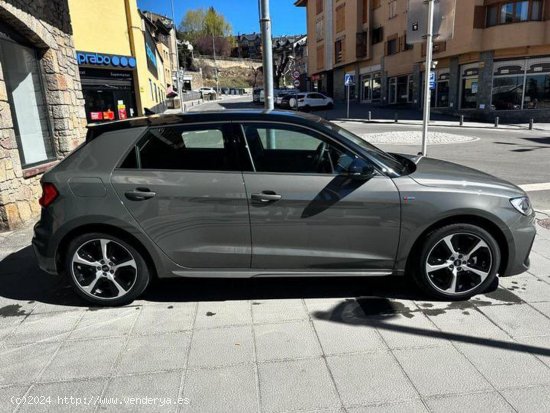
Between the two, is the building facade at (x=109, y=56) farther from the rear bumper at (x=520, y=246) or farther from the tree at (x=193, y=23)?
the tree at (x=193, y=23)

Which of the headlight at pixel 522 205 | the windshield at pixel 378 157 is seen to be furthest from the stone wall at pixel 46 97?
the headlight at pixel 522 205

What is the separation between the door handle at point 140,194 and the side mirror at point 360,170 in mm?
1631

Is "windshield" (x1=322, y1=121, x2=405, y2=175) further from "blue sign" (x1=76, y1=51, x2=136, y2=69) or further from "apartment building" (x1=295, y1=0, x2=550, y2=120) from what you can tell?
"apartment building" (x1=295, y1=0, x2=550, y2=120)

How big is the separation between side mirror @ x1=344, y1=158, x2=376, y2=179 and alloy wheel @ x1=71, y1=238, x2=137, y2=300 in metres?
2.01

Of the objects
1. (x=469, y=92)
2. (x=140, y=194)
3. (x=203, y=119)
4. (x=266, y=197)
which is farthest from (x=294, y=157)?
(x=469, y=92)

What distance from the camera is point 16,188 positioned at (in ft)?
20.3

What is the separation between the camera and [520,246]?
141 inches

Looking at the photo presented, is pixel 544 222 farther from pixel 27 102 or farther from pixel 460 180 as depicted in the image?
pixel 27 102

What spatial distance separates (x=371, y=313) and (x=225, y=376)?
4.49 feet

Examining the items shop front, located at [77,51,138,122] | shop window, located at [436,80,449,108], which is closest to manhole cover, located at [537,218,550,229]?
shop front, located at [77,51,138,122]

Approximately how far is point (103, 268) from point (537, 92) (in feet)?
90.1

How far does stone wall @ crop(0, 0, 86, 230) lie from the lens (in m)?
6.01

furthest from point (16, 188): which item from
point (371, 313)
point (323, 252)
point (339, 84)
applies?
point (339, 84)

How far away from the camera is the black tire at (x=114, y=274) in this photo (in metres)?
3.65
